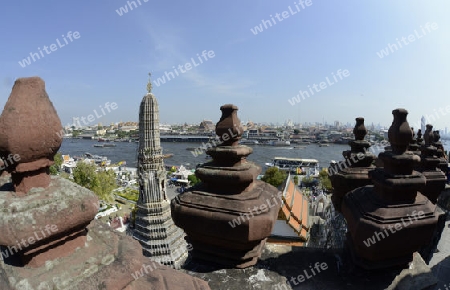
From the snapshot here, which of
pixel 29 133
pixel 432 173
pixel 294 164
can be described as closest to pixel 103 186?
pixel 432 173

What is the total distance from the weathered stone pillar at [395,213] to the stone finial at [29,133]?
8.53 ft

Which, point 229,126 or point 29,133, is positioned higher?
point 29,133

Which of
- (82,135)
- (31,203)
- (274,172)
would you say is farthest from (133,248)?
(82,135)

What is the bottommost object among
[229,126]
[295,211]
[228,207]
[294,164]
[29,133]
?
[294,164]

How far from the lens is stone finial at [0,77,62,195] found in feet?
4.53

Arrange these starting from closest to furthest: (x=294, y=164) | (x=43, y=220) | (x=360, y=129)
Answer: (x=43, y=220) < (x=360, y=129) < (x=294, y=164)

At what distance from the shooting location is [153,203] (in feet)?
50.3

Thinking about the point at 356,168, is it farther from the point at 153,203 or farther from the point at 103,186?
the point at 103,186

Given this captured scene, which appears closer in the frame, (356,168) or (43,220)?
(43,220)

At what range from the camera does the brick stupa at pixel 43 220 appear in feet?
4.34

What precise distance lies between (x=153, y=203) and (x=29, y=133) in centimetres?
1465

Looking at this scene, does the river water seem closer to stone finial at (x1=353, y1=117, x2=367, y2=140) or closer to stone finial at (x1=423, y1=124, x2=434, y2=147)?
stone finial at (x1=423, y1=124, x2=434, y2=147)

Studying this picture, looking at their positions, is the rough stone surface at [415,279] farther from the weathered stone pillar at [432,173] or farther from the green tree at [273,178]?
the green tree at [273,178]

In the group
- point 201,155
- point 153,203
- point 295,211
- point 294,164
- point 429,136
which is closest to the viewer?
point 429,136
